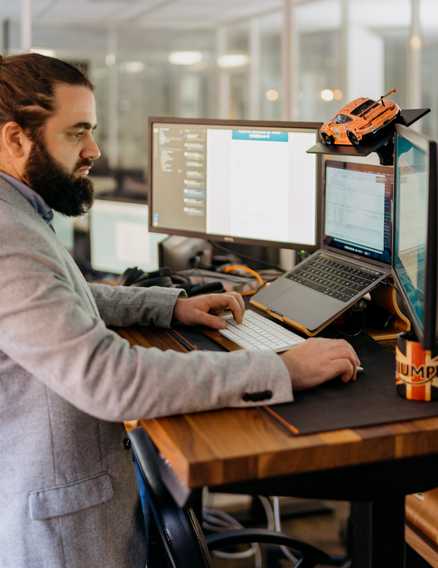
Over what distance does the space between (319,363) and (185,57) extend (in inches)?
344

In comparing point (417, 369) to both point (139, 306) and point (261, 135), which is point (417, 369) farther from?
point (261, 135)

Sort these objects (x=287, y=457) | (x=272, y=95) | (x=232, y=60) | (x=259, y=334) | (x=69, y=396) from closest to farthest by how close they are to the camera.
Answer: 1. (x=287, y=457)
2. (x=69, y=396)
3. (x=259, y=334)
4. (x=272, y=95)
5. (x=232, y=60)

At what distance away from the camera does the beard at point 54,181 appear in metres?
1.55

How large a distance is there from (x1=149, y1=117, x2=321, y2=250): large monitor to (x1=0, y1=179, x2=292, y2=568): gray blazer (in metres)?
0.83

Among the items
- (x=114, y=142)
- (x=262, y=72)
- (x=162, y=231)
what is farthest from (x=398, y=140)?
(x=114, y=142)

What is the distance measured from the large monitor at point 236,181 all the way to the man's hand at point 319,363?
788 mm

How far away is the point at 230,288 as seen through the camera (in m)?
2.52

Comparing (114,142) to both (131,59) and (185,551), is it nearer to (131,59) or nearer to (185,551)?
(131,59)

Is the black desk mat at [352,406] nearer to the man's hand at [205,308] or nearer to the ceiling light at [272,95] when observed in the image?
the man's hand at [205,308]

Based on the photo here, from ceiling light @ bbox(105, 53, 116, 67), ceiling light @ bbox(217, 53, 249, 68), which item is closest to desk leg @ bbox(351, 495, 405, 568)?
ceiling light @ bbox(217, 53, 249, 68)

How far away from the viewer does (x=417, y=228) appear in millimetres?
1432

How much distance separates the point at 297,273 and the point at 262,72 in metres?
6.55

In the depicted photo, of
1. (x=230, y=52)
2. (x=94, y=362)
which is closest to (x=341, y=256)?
(x=94, y=362)

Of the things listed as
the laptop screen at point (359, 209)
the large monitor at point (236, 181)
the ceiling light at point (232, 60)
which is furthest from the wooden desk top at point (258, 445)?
the ceiling light at point (232, 60)
